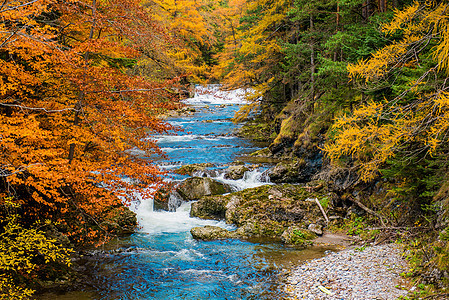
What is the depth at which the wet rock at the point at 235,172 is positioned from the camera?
49.7ft

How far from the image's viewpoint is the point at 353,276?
258 inches

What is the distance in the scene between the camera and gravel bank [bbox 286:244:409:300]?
586 cm

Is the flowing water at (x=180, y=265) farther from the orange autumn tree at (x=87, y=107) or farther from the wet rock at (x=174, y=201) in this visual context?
the orange autumn tree at (x=87, y=107)

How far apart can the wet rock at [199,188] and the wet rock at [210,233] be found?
10.3 ft

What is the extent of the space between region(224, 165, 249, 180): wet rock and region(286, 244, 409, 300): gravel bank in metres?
7.63

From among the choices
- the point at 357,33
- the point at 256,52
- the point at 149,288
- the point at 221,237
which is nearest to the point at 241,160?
the point at 256,52

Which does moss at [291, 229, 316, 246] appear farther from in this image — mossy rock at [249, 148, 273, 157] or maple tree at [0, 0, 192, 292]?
mossy rock at [249, 148, 273, 157]

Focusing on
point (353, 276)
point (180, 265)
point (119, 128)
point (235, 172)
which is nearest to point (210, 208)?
point (235, 172)

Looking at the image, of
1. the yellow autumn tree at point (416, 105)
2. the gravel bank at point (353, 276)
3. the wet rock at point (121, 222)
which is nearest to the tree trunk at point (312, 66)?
the yellow autumn tree at point (416, 105)

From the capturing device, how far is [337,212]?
10.6m

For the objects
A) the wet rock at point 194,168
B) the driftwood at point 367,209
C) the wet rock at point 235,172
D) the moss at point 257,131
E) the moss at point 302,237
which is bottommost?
the moss at point 302,237

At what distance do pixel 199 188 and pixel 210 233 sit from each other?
3650 millimetres

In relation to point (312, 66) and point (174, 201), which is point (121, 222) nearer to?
point (174, 201)

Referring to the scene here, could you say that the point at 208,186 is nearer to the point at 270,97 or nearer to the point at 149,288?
the point at 149,288
